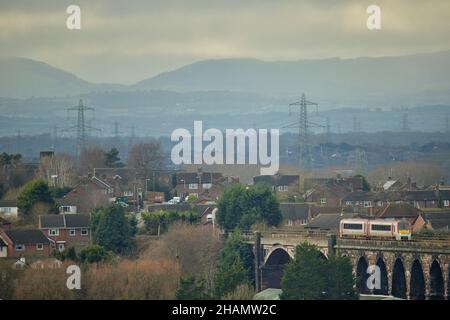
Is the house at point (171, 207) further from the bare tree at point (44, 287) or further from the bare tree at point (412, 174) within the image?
the bare tree at point (412, 174)

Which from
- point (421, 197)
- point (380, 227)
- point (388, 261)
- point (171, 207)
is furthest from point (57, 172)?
point (388, 261)

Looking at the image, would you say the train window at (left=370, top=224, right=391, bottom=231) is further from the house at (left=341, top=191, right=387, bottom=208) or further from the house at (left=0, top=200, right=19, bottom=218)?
the house at (left=341, top=191, right=387, bottom=208)

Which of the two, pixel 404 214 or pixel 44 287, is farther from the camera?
pixel 404 214

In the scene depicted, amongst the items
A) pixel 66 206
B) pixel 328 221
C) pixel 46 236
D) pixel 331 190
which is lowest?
pixel 46 236

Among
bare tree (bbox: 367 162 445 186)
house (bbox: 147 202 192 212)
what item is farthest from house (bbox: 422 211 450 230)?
bare tree (bbox: 367 162 445 186)

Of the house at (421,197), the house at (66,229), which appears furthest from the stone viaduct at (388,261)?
the house at (421,197)

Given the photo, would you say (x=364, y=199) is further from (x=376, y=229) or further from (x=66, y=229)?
(x=376, y=229)
